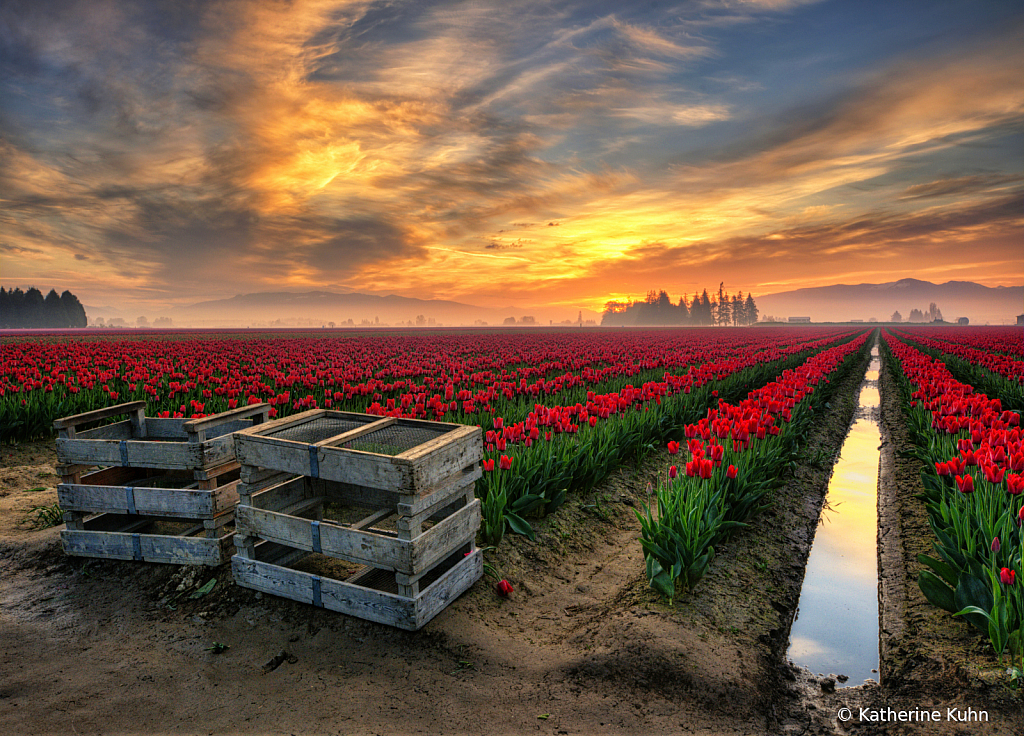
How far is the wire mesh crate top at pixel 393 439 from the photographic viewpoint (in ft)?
12.8

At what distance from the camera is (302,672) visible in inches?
124

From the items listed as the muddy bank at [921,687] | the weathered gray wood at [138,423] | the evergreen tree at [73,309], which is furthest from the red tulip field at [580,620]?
the evergreen tree at [73,309]

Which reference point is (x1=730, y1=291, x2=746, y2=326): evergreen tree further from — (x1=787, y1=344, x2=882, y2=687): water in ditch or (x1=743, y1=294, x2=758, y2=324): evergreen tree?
(x1=787, y1=344, x2=882, y2=687): water in ditch

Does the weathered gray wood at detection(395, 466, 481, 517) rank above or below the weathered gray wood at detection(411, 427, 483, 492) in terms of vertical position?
below

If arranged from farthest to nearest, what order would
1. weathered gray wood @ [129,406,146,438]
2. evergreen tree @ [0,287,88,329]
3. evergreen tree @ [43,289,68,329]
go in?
evergreen tree @ [43,289,68,329] < evergreen tree @ [0,287,88,329] < weathered gray wood @ [129,406,146,438]

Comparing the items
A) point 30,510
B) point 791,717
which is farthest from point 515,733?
point 30,510

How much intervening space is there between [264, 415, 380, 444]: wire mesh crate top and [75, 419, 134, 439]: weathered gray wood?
7.22ft

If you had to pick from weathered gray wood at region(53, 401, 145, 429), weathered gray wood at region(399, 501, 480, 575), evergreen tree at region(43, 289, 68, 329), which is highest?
evergreen tree at region(43, 289, 68, 329)

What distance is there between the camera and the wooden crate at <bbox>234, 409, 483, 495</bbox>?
11.2 feet

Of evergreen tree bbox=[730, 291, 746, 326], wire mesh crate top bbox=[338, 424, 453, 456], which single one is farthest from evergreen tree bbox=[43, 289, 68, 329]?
evergreen tree bbox=[730, 291, 746, 326]

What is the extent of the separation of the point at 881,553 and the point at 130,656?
667cm

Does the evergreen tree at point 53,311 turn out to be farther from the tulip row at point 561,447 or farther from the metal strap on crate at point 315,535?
the metal strap on crate at point 315,535

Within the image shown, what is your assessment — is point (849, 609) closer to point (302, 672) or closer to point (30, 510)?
point (302, 672)

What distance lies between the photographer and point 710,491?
481 cm
